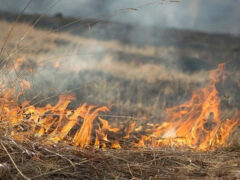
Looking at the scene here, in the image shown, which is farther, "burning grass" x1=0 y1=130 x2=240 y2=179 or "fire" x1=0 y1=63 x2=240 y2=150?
"fire" x1=0 y1=63 x2=240 y2=150

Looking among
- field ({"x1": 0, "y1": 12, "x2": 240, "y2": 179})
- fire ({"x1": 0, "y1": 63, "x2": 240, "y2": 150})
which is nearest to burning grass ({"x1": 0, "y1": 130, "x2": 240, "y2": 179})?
field ({"x1": 0, "y1": 12, "x2": 240, "y2": 179})

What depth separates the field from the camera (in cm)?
211

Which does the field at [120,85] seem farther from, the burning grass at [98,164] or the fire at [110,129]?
the fire at [110,129]

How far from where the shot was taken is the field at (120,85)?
2.11m

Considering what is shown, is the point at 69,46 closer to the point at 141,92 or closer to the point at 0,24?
the point at 0,24

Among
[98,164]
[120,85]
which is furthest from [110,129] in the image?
[120,85]

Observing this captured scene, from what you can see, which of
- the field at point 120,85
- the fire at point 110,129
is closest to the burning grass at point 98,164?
the field at point 120,85

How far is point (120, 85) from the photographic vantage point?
6.63 meters

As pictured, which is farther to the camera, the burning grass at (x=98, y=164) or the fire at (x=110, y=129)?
the fire at (x=110, y=129)

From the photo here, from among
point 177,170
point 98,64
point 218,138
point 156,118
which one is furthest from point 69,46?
point 177,170

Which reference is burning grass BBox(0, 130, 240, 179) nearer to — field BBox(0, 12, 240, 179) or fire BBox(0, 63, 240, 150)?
field BBox(0, 12, 240, 179)

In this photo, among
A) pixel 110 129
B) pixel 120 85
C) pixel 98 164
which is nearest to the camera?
pixel 98 164

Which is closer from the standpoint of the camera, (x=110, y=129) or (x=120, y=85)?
(x=110, y=129)

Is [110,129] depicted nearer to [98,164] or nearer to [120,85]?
[98,164]
